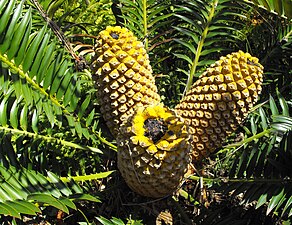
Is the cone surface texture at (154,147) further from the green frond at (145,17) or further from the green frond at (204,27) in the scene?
the green frond at (145,17)

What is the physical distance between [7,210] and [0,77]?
0.64m

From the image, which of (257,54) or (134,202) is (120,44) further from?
(257,54)

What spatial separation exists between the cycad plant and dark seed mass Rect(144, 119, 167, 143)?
29 cm

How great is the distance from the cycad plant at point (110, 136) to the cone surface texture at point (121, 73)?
13 cm

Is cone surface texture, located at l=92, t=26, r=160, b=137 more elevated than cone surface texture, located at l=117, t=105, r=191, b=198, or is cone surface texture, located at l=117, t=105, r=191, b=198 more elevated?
cone surface texture, located at l=92, t=26, r=160, b=137

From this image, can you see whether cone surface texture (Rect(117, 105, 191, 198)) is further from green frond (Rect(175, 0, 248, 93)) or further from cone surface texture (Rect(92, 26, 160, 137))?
green frond (Rect(175, 0, 248, 93))

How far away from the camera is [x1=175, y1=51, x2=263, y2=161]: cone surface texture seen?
1.83 meters

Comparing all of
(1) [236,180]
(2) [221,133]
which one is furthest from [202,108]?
(1) [236,180]

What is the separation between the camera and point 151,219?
6.64 ft

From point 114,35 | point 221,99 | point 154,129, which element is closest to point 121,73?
point 114,35

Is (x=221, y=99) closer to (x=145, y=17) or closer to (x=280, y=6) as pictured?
(x=280, y=6)

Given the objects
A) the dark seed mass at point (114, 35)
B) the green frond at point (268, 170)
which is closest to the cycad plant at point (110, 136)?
the green frond at point (268, 170)

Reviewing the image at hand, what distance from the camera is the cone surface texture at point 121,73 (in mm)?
1827

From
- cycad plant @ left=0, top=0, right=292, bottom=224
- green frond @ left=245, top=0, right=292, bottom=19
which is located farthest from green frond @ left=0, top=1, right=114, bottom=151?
green frond @ left=245, top=0, right=292, bottom=19
